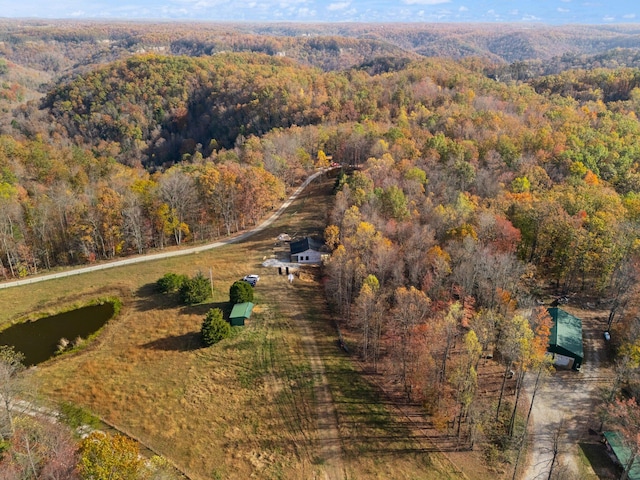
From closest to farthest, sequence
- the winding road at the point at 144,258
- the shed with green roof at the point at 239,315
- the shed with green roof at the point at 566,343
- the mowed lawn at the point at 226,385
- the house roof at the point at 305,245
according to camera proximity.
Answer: the mowed lawn at the point at 226,385 < the shed with green roof at the point at 566,343 < the shed with green roof at the point at 239,315 < the winding road at the point at 144,258 < the house roof at the point at 305,245

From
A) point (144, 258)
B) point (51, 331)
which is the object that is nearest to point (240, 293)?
point (51, 331)

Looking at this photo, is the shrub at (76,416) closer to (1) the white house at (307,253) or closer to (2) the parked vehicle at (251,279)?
(2) the parked vehicle at (251,279)

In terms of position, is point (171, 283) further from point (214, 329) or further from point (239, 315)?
point (214, 329)

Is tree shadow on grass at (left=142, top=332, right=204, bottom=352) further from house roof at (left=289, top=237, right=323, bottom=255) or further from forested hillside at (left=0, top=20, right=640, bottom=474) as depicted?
house roof at (left=289, top=237, right=323, bottom=255)

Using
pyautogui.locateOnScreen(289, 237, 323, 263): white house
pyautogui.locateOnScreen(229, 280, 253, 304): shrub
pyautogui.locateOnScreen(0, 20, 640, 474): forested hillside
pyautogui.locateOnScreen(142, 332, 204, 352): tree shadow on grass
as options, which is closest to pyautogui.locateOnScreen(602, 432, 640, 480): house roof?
pyautogui.locateOnScreen(0, 20, 640, 474): forested hillside

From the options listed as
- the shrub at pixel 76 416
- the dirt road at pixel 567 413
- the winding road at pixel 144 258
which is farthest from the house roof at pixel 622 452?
the winding road at pixel 144 258
